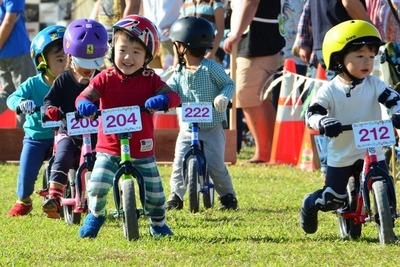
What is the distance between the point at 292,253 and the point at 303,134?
6.61 m

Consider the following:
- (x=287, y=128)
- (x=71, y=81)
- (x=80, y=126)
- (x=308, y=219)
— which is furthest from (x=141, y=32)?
(x=287, y=128)

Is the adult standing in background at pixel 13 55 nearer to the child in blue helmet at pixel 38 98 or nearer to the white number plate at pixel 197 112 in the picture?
the child in blue helmet at pixel 38 98

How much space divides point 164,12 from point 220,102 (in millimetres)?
4523

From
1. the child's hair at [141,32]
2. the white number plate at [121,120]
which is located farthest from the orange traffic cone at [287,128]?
the white number plate at [121,120]

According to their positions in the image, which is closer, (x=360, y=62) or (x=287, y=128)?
(x=360, y=62)

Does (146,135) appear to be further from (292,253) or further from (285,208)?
(285,208)

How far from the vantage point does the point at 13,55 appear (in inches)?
540

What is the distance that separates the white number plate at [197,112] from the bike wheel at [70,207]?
1134 millimetres

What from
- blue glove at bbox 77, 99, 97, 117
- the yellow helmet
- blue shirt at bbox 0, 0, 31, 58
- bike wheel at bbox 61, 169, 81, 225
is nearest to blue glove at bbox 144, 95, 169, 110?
blue glove at bbox 77, 99, 97, 117

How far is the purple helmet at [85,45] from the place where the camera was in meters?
9.04

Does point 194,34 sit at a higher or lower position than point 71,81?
higher

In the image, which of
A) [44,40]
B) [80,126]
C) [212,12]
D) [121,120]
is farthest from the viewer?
[212,12]

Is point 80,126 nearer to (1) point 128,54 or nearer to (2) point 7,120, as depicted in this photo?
(1) point 128,54

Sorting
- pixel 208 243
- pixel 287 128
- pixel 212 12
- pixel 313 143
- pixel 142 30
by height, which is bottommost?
pixel 208 243
